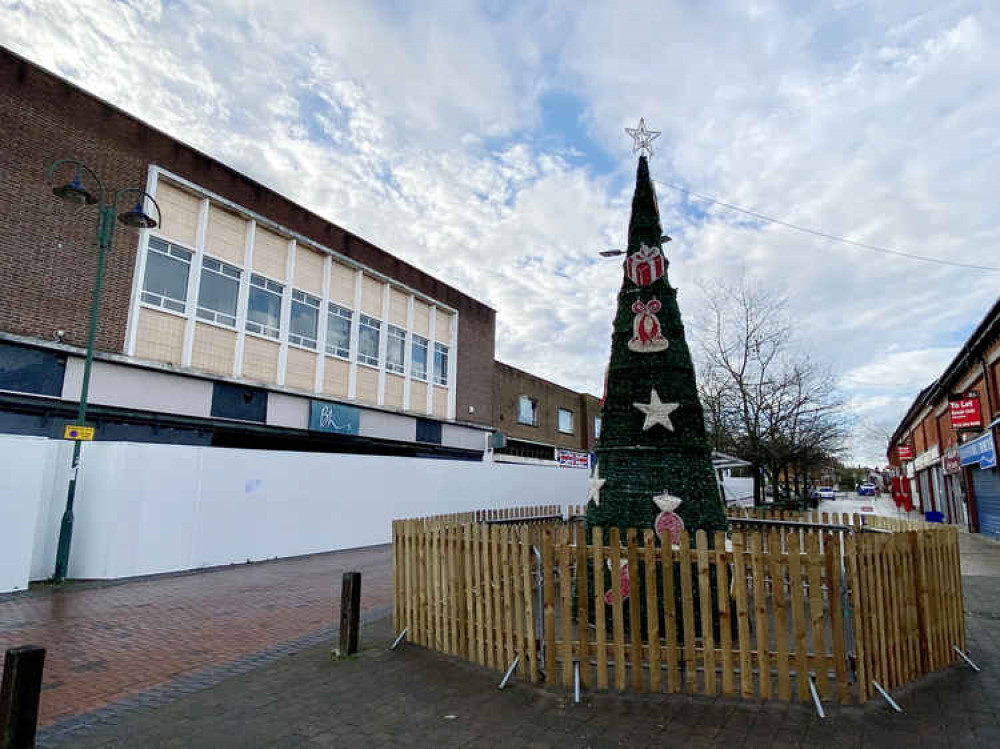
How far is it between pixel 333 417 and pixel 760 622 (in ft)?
51.1

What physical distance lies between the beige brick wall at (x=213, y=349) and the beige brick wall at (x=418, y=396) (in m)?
7.50

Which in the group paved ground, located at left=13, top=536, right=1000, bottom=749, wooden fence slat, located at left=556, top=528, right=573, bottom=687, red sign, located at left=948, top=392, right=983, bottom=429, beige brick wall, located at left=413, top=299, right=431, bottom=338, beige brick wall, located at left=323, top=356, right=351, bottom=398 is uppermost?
beige brick wall, located at left=413, top=299, right=431, bottom=338

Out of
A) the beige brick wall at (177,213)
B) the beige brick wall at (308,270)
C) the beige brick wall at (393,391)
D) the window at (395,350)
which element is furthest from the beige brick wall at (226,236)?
the beige brick wall at (393,391)

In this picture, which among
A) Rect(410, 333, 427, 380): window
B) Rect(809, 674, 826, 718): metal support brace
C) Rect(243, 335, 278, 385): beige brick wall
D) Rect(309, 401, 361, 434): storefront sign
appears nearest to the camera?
Rect(809, 674, 826, 718): metal support brace

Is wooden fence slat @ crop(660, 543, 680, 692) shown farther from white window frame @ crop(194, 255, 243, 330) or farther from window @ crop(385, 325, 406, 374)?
window @ crop(385, 325, 406, 374)

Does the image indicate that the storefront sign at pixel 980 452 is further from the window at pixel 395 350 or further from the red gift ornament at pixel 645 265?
the window at pixel 395 350

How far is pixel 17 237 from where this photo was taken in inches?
462

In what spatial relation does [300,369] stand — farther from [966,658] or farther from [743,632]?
[966,658]

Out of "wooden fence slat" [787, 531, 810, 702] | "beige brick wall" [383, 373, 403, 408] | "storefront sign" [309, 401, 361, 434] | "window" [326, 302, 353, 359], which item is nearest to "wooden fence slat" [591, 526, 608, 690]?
"wooden fence slat" [787, 531, 810, 702]

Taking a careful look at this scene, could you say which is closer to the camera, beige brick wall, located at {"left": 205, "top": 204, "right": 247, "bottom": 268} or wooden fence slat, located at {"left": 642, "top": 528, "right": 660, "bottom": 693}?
wooden fence slat, located at {"left": 642, "top": 528, "right": 660, "bottom": 693}

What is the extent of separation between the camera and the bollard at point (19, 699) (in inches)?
141

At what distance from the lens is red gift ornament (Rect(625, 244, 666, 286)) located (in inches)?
272

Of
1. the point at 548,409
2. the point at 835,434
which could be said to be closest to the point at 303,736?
the point at 835,434

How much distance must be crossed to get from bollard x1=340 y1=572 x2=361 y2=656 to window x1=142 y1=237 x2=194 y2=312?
36.6 ft
